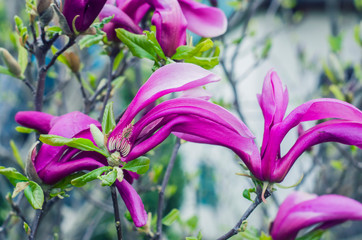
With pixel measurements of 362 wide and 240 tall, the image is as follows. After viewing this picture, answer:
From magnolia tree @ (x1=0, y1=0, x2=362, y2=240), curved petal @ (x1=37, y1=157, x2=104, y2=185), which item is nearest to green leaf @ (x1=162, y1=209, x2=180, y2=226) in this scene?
magnolia tree @ (x1=0, y1=0, x2=362, y2=240)

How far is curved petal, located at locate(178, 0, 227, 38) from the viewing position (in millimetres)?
734

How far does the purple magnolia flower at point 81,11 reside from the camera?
600 millimetres

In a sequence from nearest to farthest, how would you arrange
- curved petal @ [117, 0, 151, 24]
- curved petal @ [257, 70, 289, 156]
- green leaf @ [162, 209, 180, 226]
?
curved petal @ [257, 70, 289, 156] → curved petal @ [117, 0, 151, 24] → green leaf @ [162, 209, 180, 226]

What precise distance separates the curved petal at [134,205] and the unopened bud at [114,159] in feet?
0.10

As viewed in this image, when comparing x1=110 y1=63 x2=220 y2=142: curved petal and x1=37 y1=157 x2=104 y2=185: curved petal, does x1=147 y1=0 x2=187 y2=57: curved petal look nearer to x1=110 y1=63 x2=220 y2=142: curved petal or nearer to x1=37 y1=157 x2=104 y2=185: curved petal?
x1=110 y1=63 x2=220 y2=142: curved petal

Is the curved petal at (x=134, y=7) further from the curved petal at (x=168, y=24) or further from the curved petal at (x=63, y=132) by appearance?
the curved petal at (x=63, y=132)

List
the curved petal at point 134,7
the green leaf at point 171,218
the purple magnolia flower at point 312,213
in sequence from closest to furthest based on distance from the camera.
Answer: the purple magnolia flower at point 312,213 < the curved petal at point 134,7 < the green leaf at point 171,218

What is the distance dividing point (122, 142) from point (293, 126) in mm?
258

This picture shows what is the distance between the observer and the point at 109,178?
0.50 meters

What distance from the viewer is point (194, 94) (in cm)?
56

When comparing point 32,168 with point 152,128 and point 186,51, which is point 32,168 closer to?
point 152,128

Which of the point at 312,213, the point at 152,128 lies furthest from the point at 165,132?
the point at 312,213

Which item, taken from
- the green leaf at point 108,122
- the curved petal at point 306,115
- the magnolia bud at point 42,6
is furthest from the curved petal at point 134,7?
the curved petal at point 306,115

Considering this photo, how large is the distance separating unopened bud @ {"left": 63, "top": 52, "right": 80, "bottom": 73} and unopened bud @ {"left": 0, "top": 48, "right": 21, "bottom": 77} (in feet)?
0.35
